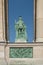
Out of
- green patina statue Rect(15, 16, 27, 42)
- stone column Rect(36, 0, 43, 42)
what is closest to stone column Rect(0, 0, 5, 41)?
green patina statue Rect(15, 16, 27, 42)

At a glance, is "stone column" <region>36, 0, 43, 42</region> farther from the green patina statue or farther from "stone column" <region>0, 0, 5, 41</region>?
"stone column" <region>0, 0, 5, 41</region>

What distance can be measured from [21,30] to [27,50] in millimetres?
Result: 658

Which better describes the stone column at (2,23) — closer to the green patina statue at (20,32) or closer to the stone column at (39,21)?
the green patina statue at (20,32)

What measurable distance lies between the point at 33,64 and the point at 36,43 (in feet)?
2.14

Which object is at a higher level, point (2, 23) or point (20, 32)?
point (2, 23)

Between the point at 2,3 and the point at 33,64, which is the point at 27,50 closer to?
the point at 33,64

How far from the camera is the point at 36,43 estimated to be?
8008mm

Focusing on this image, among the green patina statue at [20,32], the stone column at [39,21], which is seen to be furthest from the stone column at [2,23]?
the stone column at [39,21]

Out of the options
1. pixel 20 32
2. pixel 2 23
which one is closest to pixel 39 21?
pixel 20 32

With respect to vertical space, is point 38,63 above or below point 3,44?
below

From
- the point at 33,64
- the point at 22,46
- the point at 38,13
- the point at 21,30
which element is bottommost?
the point at 33,64

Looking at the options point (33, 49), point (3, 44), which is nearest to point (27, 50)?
point (33, 49)

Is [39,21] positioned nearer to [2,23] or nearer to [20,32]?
[20,32]

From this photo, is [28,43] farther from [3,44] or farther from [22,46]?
[3,44]
